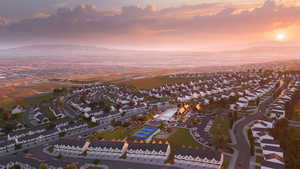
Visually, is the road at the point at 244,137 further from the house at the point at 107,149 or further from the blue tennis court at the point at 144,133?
the house at the point at 107,149

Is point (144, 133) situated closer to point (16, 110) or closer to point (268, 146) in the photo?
point (268, 146)

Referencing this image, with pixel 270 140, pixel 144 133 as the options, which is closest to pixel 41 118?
pixel 144 133

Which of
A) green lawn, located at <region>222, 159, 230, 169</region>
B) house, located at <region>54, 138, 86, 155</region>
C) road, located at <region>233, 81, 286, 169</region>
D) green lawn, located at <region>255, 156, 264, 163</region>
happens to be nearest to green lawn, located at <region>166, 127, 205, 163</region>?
green lawn, located at <region>222, 159, 230, 169</region>

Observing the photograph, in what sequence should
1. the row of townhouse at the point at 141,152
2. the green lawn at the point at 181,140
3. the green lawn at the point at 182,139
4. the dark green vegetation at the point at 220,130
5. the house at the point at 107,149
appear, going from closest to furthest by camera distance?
the row of townhouse at the point at 141,152, the house at the point at 107,149, the dark green vegetation at the point at 220,130, the green lawn at the point at 181,140, the green lawn at the point at 182,139

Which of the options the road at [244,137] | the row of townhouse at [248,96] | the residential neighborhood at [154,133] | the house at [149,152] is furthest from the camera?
the row of townhouse at [248,96]

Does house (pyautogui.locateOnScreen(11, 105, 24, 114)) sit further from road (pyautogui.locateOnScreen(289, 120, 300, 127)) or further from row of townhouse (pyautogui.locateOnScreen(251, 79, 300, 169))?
road (pyautogui.locateOnScreen(289, 120, 300, 127))

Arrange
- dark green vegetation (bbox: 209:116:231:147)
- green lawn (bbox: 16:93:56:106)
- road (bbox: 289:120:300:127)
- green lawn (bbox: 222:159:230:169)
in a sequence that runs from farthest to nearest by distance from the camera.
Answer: green lawn (bbox: 16:93:56:106)
road (bbox: 289:120:300:127)
dark green vegetation (bbox: 209:116:231:147)
green lawn (bbox: 222:159:230:169)

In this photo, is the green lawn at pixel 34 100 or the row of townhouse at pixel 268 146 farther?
the green lawn at pixel 34 100

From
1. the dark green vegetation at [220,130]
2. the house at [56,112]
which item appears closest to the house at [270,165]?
the dark green vegetation at [220,130]
